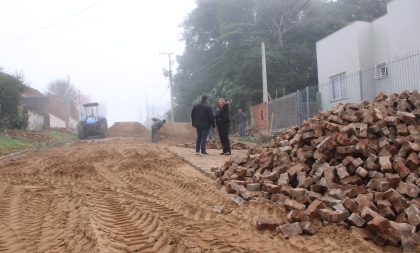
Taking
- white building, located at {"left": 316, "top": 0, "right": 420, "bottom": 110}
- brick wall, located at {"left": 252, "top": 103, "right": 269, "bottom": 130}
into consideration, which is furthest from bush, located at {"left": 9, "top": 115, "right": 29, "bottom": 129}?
white building, located at {"left": 316, "top": 0, "right": 420, "bottom": 110}

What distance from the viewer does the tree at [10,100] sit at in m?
25.0

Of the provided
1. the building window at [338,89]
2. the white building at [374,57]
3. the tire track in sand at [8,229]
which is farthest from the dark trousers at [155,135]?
the tire track in sand at [8,229]

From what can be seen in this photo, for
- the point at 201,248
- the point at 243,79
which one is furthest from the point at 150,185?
the point at 243,79

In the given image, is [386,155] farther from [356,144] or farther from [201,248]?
[201,248]

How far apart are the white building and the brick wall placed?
376 centimetres

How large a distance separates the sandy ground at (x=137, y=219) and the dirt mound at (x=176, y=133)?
14466 mm

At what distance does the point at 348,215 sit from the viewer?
454cm

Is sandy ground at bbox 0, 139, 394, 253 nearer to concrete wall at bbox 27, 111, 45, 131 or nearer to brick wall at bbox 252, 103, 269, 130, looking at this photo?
brick wall at bbox 252, 103, 269, 130

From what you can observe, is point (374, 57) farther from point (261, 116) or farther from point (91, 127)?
point (91, 127)

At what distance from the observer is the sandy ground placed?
402 centimetres

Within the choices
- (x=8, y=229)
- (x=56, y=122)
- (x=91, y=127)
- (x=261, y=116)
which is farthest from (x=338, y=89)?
(x=56, y=122)

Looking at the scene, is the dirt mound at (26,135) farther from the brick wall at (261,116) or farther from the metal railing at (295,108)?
the metal railing at (295,108)

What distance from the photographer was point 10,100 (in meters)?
25.1

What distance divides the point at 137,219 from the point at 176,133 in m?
20.8
